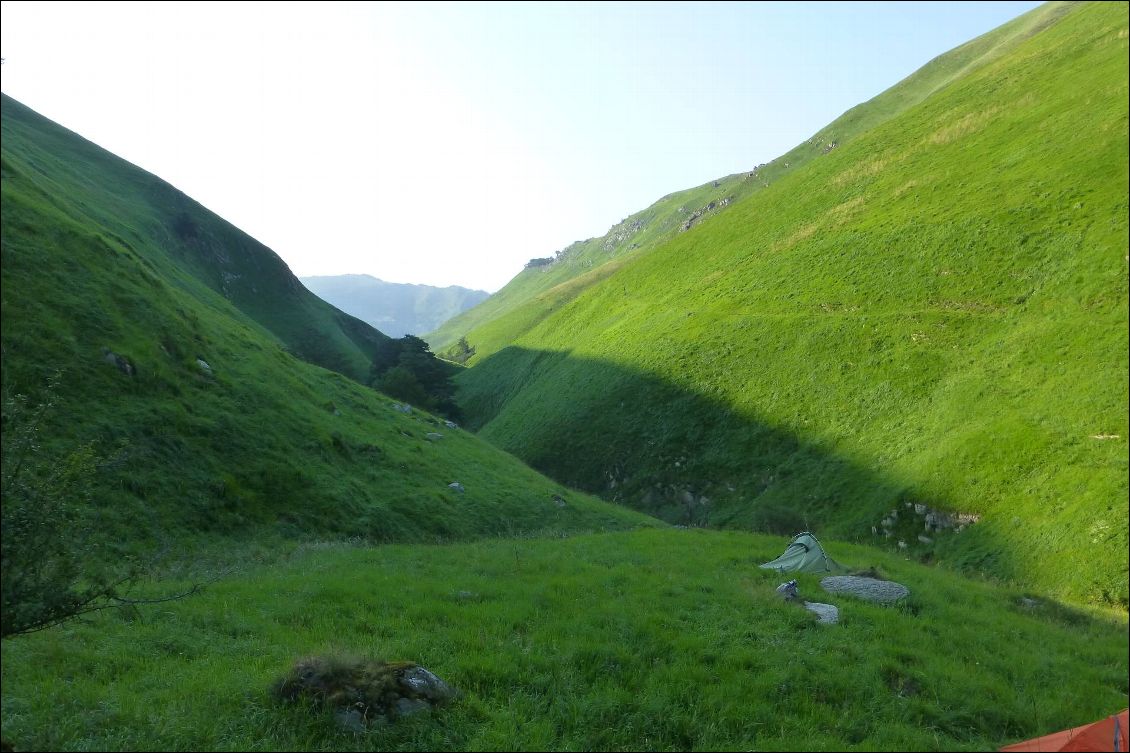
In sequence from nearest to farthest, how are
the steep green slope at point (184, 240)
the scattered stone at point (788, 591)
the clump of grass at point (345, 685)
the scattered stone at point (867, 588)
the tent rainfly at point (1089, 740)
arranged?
the tent rainfly at point (1089, 740) < the clump of grass at point (345, 685) < the scattered stone at point (788, 591) < the scattered stone at point (867, 588) < the steep green slope at point (184, 240)

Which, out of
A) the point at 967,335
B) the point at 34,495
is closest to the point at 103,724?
the point at 34,495

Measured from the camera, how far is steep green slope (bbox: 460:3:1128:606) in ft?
102

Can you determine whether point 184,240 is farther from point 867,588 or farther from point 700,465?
point 867,588

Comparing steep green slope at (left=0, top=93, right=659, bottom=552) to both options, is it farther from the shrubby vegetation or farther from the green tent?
the shrubby vegetation

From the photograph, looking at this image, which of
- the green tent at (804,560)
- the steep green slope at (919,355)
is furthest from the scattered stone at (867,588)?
the steep green slope at (919,355)

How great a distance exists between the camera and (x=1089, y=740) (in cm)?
986

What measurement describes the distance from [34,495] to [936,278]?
59.4m

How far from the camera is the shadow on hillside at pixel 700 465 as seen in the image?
3575 centimetres

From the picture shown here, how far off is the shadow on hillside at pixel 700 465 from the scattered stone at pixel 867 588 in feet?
36.6

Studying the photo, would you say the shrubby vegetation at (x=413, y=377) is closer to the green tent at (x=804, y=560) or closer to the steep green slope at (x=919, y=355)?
the steep green slope at (x=919, y=355)

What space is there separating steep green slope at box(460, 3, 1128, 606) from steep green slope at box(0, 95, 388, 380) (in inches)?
1337

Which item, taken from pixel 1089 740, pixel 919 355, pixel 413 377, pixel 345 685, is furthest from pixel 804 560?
pixel 413 377

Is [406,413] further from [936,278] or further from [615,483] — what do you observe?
[936,278]

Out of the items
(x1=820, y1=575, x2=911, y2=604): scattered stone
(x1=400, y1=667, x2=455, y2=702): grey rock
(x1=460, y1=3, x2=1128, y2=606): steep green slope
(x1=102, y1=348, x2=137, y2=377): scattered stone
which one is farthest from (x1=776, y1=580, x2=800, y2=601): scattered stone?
(x1=102, y1=348, x2=137, y2=377): scattered stone
